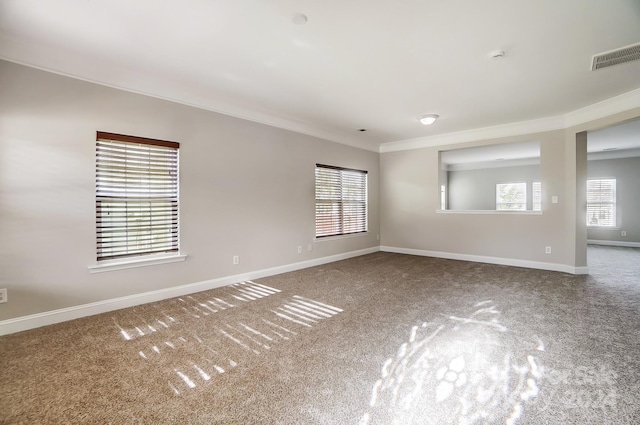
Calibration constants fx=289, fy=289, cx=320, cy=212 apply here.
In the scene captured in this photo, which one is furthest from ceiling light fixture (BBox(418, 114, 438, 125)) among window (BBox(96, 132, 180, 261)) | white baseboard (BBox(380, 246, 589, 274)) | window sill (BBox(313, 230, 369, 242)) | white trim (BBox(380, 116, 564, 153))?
window (BBox(96, 132, 180, 261))

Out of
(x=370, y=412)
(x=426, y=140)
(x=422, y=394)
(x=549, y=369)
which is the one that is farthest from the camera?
(x=426, y=140)

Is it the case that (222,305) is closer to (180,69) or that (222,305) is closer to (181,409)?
(181,409)

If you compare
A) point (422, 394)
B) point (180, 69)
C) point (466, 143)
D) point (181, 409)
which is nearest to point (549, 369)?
point (422, 394)

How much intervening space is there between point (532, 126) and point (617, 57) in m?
2.45

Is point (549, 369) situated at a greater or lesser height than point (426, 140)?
lesser

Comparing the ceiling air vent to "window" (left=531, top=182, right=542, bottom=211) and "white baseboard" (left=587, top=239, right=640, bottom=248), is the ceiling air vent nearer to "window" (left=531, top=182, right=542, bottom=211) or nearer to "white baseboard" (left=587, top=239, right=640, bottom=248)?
"window" (left=531, top=182, right=542, bottom=211)

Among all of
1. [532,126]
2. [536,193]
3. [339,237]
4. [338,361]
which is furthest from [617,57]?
[536,193]

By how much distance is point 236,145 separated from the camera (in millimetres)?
4316

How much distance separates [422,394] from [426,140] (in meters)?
5.61

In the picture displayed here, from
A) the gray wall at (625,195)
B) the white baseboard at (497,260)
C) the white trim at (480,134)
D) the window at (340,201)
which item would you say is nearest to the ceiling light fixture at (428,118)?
the white trim at (480,134)

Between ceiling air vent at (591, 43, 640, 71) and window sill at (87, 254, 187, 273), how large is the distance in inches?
202

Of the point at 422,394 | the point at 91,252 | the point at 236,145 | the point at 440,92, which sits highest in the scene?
the point at 440,92

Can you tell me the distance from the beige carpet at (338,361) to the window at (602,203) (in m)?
6.22

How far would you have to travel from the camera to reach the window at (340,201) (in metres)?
5.78
